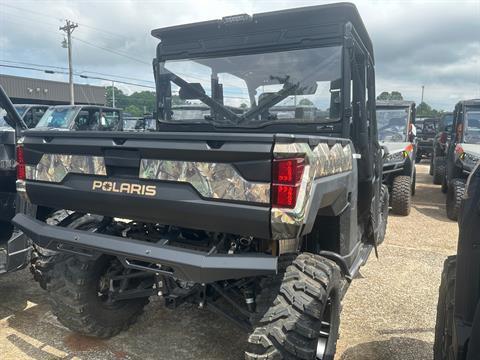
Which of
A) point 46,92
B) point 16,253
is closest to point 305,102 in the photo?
point 16,253

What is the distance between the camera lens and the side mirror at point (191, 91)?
375 cm

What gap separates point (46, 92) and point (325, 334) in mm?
42480

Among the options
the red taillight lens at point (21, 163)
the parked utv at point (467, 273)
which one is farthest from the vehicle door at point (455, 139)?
the red taillight lens at point (21, 163)

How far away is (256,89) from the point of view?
11.7ft

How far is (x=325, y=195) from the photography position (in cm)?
245

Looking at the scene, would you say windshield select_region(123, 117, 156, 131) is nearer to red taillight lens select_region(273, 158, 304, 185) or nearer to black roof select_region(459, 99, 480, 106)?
black roof select_region(459, 99, 480, 106)

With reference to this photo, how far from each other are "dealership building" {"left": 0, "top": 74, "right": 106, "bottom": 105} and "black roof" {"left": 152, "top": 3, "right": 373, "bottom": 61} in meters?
38.1

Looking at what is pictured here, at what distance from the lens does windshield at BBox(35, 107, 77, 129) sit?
13016 mm

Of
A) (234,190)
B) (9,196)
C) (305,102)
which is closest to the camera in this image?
(234,190)

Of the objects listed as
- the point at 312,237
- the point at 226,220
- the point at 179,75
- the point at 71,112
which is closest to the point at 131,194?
the point at 226,220

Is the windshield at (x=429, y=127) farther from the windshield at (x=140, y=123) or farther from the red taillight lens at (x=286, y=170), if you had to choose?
the red taillight lens at (x=286, y=170)

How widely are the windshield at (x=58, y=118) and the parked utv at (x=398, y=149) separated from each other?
9051 mm

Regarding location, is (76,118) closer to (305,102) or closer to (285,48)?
(285,48)

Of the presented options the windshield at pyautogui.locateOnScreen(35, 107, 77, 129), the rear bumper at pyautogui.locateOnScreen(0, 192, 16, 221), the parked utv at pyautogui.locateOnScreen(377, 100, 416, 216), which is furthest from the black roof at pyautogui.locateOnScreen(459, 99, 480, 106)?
the windshield at pyautogui.locateOnScreen(35, 107, 77, 129)
